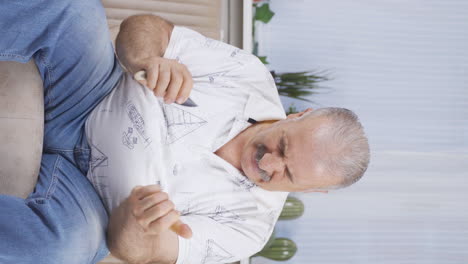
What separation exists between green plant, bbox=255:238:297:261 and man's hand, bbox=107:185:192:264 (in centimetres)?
99

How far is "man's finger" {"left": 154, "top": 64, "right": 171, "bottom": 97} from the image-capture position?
93 cm

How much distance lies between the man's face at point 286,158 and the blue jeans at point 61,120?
1.44 ft

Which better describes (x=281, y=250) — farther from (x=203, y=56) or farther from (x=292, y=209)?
(x=203, y=56)

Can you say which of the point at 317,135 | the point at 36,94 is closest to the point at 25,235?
the point at 36,94

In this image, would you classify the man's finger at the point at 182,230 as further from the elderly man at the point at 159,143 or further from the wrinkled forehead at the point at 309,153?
the wrinkled forehead at the point at 309,153

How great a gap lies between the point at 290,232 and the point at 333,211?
235mm

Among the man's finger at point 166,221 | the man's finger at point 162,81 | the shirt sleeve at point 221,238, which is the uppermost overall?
the man's finger at point 162,81

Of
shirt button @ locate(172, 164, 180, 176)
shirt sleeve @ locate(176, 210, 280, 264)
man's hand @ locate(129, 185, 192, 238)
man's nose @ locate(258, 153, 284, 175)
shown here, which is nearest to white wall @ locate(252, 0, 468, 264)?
shirt sleeve @ locate(176, 210, 280, 264)

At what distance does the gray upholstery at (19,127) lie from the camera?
99 cm

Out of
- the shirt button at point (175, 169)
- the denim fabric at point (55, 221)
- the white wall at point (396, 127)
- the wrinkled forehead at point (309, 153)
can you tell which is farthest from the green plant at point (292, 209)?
the denim fabric at point (55, 221)

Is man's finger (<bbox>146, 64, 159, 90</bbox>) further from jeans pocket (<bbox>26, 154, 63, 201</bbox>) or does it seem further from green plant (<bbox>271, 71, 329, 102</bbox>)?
green plant (<bbox>271, 71, 329, 102</bbox>)

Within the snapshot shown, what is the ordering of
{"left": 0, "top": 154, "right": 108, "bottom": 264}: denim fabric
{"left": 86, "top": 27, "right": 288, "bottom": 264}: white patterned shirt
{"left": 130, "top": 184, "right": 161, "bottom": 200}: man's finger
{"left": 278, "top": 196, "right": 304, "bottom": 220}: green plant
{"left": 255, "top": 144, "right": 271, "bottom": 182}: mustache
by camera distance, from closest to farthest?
{"left": 0, "top": 154, "right": 108, "bottom": 264}: denim fabric
{"left": 130, "top": 184, "right": 161, "bottom": 200}: man's finger
{"left": 86, "top": 27, "right": 288, "bottom": 264}: white patterned shirt
{"left": 255, "top": 144, "right": 271, "bottom": 182}: mustache
{"left": 278, "top": 196, "right": 304, "bottom": 220}: green plant

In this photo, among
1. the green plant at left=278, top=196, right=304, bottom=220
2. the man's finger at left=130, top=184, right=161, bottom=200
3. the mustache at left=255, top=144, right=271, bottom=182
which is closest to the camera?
the man's finger at left=130, top=184, right=161, bottom=200

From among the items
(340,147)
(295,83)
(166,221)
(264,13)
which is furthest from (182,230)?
(264,13)
